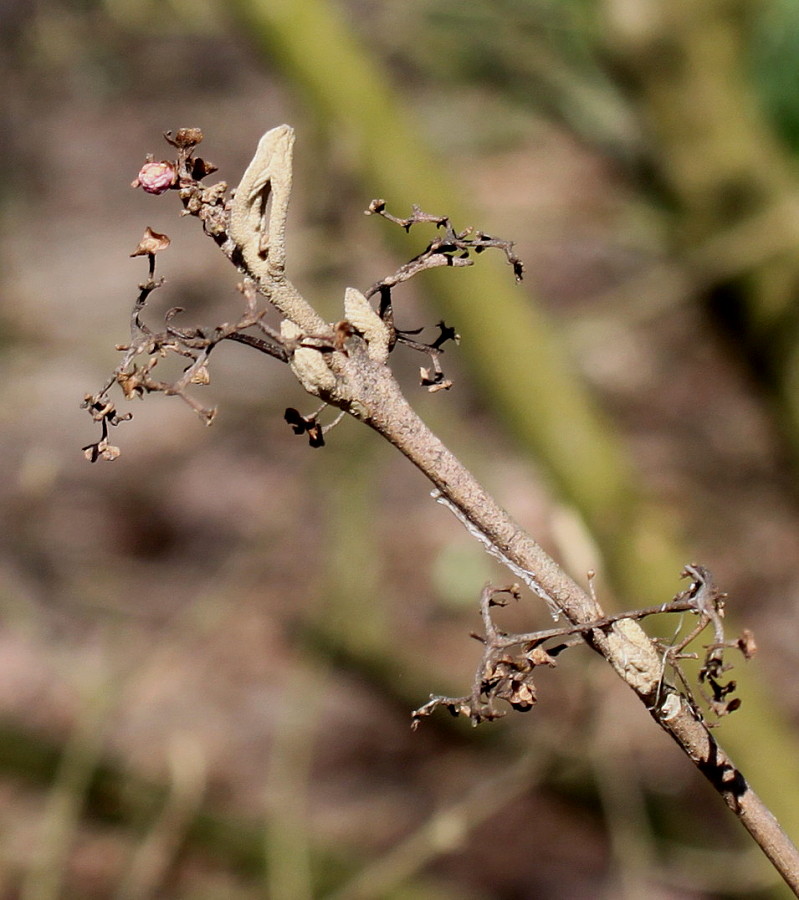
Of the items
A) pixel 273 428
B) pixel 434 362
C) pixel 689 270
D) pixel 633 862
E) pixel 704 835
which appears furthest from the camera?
pixel 273 428

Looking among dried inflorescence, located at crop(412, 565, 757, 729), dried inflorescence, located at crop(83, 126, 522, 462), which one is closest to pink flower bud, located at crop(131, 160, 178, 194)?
dried inflorescence, located at crop(83, 126, 522, 462)

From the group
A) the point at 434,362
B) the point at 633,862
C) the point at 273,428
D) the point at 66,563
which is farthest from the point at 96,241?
the point at 434,362

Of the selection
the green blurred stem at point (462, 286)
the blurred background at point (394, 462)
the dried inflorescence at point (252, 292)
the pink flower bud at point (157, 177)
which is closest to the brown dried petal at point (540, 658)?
the dried inflorescence at point (252, 292)

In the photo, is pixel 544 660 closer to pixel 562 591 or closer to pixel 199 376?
pixel 562 591

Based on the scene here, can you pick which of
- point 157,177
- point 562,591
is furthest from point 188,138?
point 562,591

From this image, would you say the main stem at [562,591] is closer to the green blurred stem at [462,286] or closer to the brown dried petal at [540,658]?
the brown dried petal at [540,658]

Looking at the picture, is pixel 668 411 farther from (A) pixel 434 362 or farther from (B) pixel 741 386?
(A) pixel 434 362
